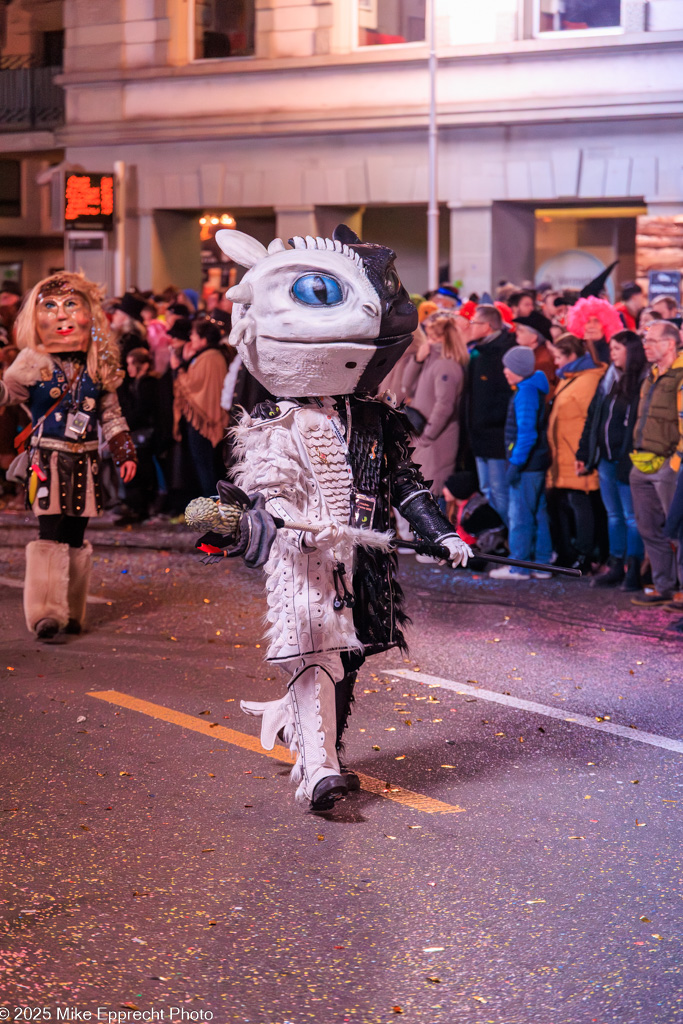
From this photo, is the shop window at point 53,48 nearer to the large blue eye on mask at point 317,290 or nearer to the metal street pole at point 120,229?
the metal street pole at point 120,229

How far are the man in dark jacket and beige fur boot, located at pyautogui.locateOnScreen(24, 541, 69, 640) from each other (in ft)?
12.5

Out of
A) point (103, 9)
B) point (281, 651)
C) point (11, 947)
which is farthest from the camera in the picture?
point (103, 9)

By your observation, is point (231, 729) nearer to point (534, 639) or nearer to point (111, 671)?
point (111, 671)

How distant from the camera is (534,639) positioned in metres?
8.45

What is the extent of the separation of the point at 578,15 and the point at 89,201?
344 inches

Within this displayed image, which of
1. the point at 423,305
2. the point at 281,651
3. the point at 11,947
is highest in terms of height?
the point at 423,305

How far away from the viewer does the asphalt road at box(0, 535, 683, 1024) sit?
13.0 ft

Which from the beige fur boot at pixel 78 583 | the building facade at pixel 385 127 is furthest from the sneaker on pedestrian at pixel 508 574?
the building facade at pixel 385 127

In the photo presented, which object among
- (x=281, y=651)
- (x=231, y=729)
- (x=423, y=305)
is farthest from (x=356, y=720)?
(x=423, y=305)

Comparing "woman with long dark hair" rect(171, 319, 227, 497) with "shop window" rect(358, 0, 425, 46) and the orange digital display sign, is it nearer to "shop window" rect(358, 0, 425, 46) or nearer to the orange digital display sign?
"shop window" rect(358, 0, 425, 46)

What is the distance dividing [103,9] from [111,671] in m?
20.3

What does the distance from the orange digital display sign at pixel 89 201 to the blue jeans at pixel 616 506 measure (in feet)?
53.2

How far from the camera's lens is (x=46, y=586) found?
27.6ft

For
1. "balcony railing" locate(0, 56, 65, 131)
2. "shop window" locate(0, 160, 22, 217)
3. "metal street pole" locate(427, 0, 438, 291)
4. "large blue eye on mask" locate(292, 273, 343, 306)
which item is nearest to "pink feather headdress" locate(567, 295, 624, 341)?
"large blue eye on mask" locate(292, 273, 343, 306)
